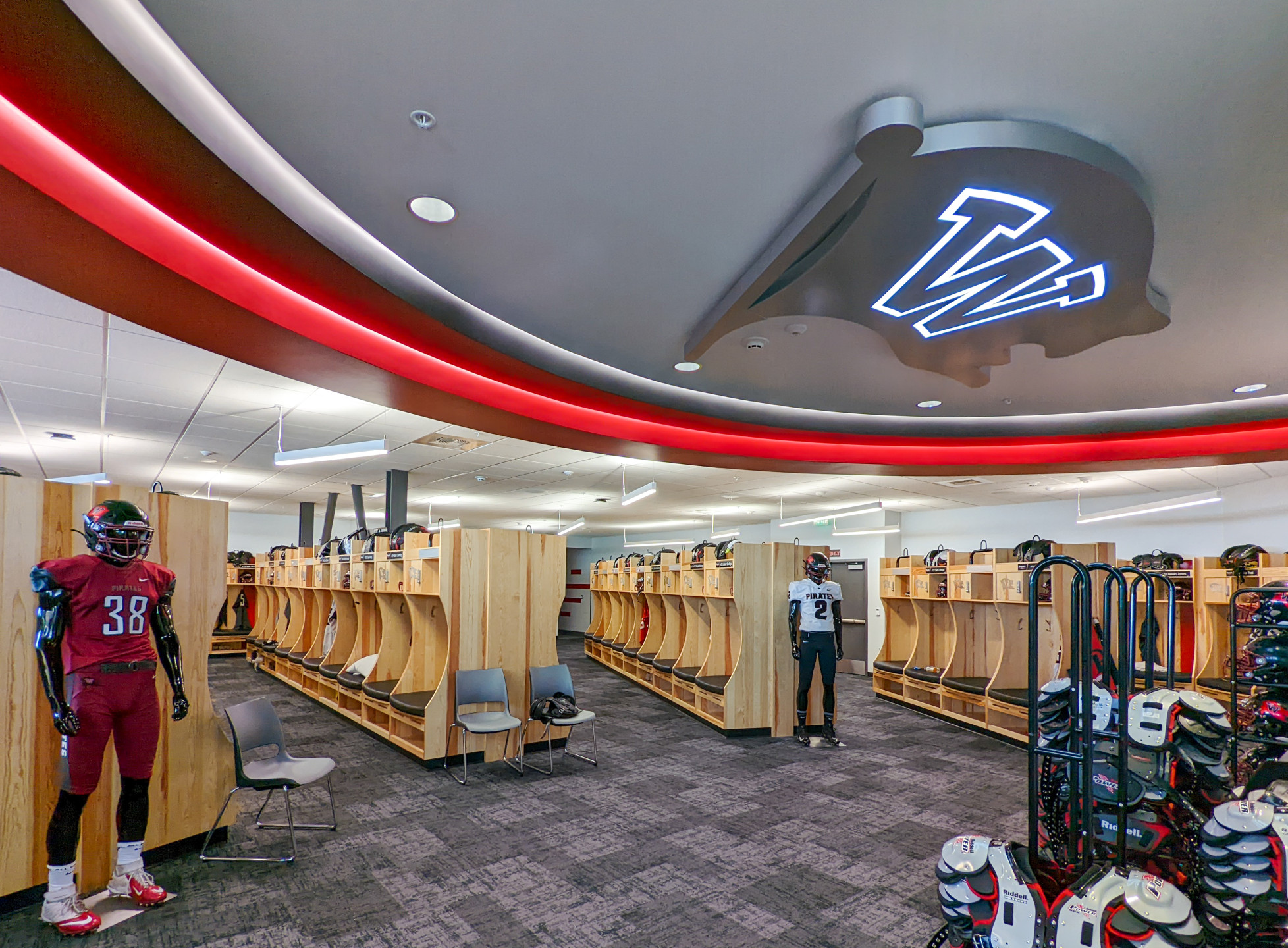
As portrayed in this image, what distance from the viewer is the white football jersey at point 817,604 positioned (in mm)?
6277

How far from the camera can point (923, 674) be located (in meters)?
7.53

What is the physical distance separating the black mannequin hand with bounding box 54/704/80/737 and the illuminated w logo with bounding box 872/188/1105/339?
13.3 feet

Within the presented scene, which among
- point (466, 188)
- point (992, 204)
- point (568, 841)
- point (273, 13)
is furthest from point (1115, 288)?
point (568, 841)

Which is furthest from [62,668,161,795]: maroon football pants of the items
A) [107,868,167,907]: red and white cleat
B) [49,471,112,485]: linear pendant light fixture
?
[49,471,112,485]: linear pendant light fixture

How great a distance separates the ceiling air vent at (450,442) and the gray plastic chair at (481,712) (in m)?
2.43

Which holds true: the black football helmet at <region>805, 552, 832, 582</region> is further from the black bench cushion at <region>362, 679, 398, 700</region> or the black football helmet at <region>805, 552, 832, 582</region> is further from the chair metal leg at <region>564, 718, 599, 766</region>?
the black bench cushion at <region>362, 679, 398, 700</region>

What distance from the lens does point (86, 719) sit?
2.92 meters

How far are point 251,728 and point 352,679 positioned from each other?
2.98 m

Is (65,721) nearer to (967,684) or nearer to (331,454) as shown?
(331,454)

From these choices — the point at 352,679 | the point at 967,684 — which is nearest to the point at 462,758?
the point at 352,679

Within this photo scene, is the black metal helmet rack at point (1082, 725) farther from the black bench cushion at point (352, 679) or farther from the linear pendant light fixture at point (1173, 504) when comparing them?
the linear pendant light fixture at point (1173, 504)

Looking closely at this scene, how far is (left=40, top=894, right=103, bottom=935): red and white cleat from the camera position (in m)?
2.80

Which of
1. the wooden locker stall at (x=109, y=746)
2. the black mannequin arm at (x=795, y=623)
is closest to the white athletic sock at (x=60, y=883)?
the wooden locker stall at (x=109, y=746)

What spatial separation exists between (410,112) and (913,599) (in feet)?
24.5
